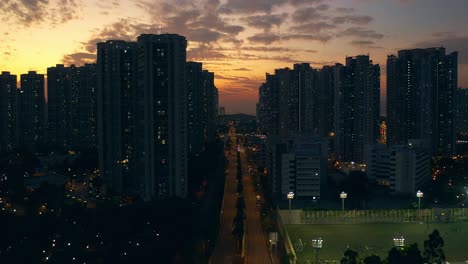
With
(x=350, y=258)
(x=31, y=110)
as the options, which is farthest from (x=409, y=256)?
(x=31, y=110)

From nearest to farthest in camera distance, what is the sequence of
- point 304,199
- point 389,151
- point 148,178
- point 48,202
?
point 48,202, point 148,178, point 304,199, point 389,151

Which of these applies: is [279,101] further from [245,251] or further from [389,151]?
[245,251]

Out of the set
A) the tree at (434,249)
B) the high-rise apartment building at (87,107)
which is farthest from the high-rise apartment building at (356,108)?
the tree at (434,249)

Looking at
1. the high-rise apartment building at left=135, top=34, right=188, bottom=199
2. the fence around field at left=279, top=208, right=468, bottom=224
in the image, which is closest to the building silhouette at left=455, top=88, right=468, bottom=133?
the fence around field at left=279, top=208, right=468, bottom=224

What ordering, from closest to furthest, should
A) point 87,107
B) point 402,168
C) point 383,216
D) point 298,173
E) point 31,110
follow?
point 383,216 → point 298,173 → point 402,168 → point 87,107 → point 31,110

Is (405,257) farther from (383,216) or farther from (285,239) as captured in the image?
(383,216)

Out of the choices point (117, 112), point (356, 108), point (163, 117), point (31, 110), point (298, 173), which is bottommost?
point (298, 173)

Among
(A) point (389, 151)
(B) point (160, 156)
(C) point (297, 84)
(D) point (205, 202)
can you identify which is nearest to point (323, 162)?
(A) point (389, 151)
